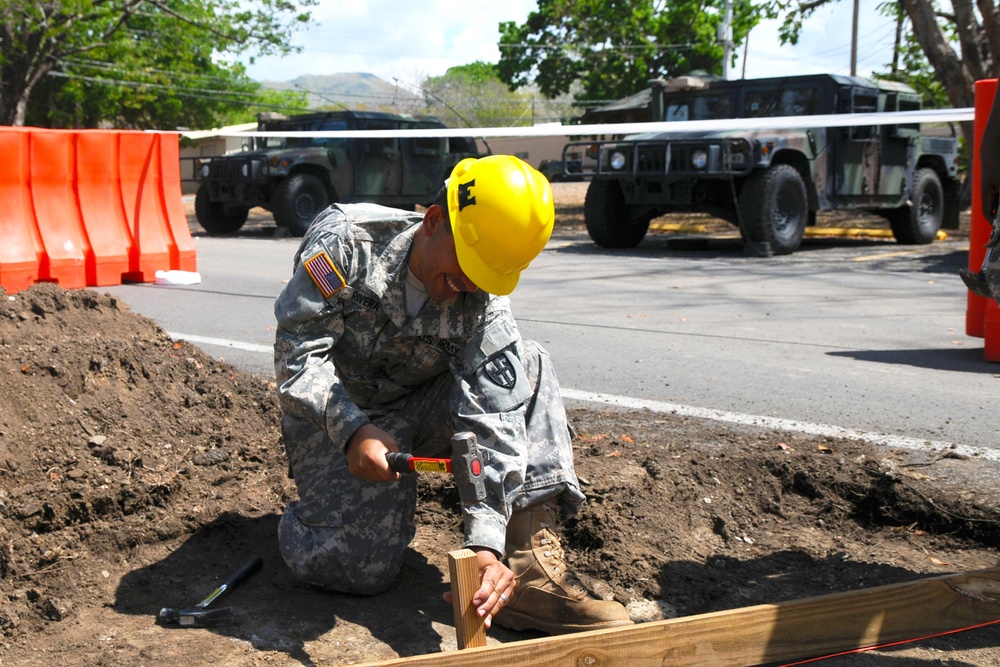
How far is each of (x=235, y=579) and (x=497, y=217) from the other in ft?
4.20

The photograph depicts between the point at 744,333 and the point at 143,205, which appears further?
the point at 143,205

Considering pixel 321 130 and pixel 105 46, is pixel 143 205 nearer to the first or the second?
pixel 321 130

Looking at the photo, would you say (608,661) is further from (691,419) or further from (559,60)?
(559,60)

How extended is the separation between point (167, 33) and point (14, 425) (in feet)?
94.8

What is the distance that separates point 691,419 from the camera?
4465mm

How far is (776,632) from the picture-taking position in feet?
7.98

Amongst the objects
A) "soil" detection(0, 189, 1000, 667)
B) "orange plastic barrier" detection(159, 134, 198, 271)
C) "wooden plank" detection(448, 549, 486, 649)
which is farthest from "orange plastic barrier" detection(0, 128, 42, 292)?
"wooden plank" detection(448, 549, 486, 649)

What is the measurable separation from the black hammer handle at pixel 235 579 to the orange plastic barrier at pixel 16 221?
5867 mm

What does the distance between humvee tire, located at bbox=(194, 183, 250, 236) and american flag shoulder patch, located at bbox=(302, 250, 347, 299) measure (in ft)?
46.0

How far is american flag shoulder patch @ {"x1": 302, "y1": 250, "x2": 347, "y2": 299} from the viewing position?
2.61 m

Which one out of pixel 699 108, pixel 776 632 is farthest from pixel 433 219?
pixel 699 108

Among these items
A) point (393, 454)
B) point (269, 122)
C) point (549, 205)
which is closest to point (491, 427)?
point (393, 454)

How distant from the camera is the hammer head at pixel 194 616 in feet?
8.66

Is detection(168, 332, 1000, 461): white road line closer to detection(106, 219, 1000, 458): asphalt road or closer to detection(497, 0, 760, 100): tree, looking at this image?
detection(106, 219, 1000, 458): asphalt road
